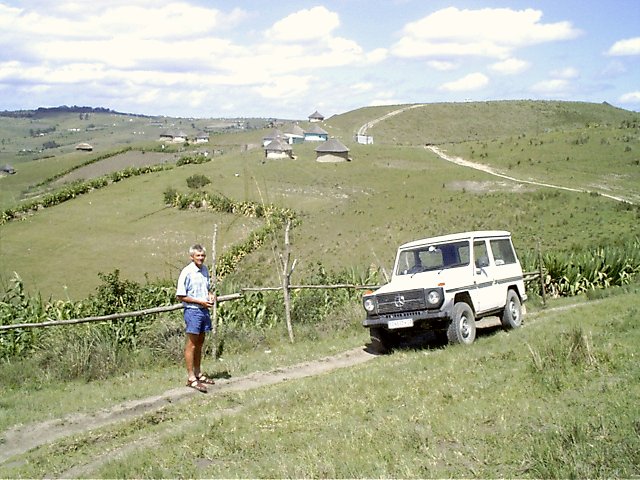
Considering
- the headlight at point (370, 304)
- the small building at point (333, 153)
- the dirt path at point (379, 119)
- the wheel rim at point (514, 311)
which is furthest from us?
the dirt path at point (379, 119)

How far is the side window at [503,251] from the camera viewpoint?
12.8 meters

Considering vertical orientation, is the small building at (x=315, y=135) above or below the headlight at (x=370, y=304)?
above

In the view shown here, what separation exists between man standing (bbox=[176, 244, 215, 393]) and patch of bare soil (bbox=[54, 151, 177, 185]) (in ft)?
252

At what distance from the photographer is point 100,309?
40.8ft

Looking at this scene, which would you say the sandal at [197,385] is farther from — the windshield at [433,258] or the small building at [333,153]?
the small building at [333,153]

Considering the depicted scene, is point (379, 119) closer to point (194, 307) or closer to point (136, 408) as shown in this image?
point (194, 307)

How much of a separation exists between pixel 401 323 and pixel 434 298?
0.75m

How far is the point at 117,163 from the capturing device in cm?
8956

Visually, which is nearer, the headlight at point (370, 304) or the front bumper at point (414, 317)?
the front bumper at point (414, 317)

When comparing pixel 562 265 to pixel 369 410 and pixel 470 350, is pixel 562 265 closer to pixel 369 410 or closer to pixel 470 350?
pixel 470 350

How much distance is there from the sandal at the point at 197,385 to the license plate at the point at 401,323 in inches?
140

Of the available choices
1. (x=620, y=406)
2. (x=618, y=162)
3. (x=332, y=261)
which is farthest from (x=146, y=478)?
(x=618, y=162)

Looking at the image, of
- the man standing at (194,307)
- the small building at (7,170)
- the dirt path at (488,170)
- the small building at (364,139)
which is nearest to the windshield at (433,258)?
the man standing at (194,307)

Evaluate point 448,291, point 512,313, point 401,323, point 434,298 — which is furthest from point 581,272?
point 401,323
